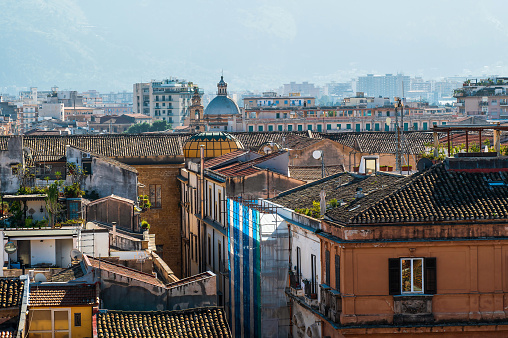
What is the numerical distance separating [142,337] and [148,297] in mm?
2679

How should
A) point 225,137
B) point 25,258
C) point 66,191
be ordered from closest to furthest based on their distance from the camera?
point 25,258
point 66,191
point 225,137

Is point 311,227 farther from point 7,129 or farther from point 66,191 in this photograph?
point 7,129

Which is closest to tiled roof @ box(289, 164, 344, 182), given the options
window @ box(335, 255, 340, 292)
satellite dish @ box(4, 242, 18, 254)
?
satellite dish @ box(4, 242, 18, 254)

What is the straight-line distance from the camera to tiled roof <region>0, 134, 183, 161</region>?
5475cm

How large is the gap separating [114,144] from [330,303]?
33.1 metres

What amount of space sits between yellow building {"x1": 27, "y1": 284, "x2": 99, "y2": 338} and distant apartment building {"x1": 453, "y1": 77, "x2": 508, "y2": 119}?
7543cm

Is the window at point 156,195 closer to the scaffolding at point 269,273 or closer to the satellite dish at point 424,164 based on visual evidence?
the scaffolding at point 269,273

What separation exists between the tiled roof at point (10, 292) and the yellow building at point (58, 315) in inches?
11.8

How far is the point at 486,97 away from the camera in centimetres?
10181

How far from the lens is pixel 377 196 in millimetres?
26875

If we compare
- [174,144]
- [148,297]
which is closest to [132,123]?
[174,144]

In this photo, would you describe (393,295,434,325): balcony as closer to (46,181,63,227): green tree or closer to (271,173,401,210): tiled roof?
(271,173,401,210): tiled roof

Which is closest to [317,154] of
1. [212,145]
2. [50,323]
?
[212,145]

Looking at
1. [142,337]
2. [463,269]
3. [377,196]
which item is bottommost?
[142,337]
